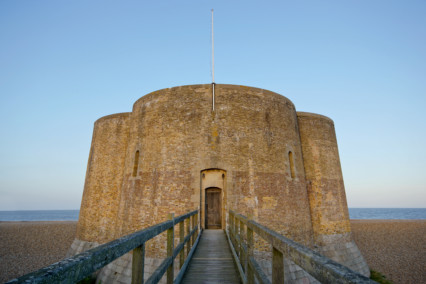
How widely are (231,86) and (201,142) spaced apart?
3.20 m

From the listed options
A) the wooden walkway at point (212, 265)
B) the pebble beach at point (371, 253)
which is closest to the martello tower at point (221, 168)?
the wooden walkway at point (212, 265)

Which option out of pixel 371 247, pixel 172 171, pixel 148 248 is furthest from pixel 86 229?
pixel 371 247

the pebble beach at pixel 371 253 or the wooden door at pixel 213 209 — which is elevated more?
the wooden door at pixel 213 209

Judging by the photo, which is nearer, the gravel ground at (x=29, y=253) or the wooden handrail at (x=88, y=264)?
the wooden handrail at (x=88, y=264)

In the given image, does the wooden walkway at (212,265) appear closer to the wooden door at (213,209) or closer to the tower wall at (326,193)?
the wooden door at (213,209)

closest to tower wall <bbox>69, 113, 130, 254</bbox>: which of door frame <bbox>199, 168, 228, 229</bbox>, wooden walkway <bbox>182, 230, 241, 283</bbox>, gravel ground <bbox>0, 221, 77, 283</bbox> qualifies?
gravel ground <bbox>0, 221, 77, 283</bbox>

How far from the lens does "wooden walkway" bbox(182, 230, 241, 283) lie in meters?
4.50

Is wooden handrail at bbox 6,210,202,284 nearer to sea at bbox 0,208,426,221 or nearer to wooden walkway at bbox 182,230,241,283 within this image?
wooden walkway at bbox 182,230,241,283

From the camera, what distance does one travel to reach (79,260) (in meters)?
1.14

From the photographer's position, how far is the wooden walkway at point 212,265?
450 centimetres

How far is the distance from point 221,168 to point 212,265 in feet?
16.9

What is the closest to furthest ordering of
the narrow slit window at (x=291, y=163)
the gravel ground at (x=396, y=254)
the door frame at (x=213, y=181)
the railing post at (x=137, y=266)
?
the railing post at (x=137, y=266) < the door frame at (x=213, y=181) < the narrow slit window at (x=291, y=163) < the gravel ground at (x=396, y=254)

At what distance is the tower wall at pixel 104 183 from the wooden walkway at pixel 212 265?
8.83 meters

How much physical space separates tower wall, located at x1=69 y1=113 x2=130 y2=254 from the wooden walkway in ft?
29.0
